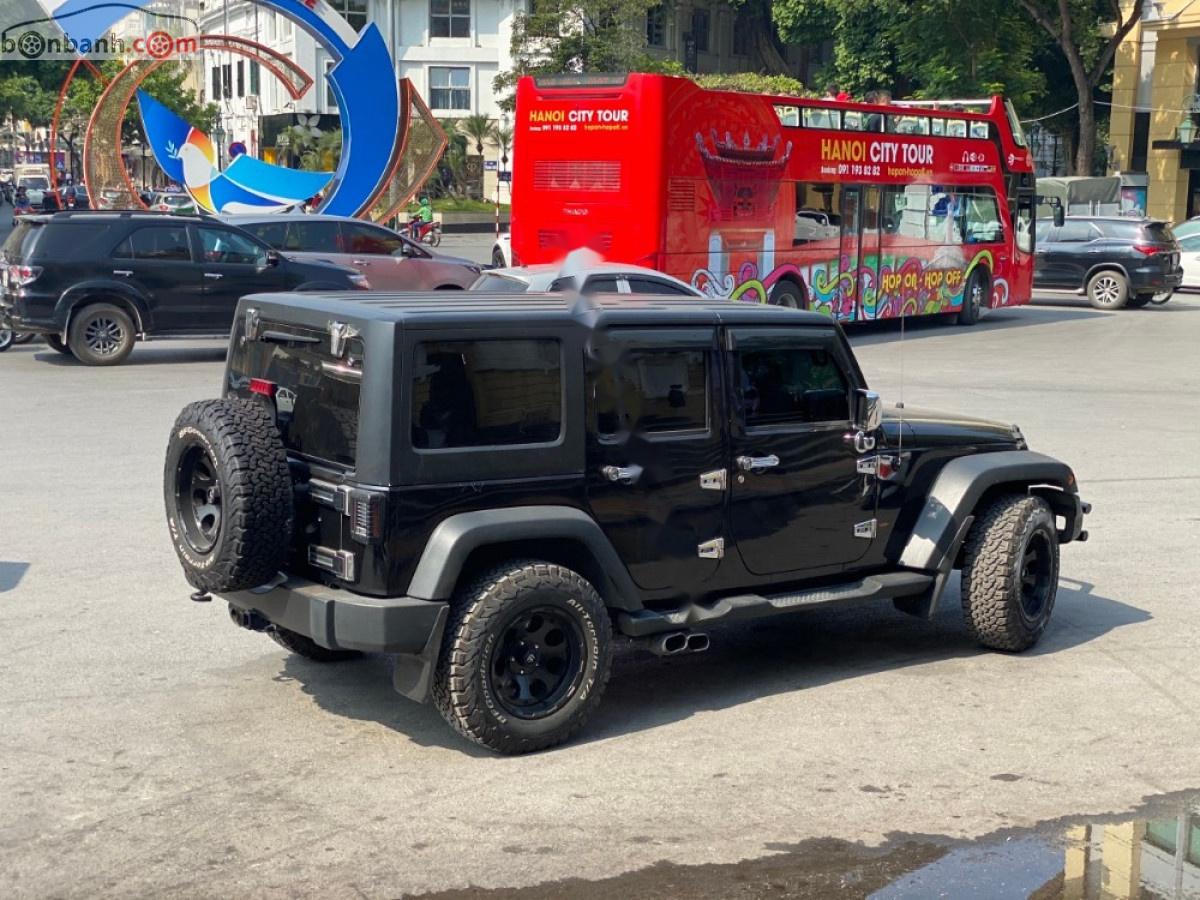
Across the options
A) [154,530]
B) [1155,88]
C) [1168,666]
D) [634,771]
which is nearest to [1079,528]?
A: [1168,666]

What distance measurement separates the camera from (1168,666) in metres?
7.19

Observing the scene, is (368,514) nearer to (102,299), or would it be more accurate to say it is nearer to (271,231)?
(102,299)

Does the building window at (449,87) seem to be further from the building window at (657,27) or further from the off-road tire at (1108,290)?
the off-road tire at (1108,290)

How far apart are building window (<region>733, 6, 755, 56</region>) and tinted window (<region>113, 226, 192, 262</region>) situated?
59.9 m

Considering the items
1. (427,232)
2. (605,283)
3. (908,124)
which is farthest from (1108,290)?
(427,232)

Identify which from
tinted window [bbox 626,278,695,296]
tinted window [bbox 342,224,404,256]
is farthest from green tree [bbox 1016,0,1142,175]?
tinted window [bbox 626,278,695,296]

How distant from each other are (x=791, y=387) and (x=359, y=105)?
25631 millimetres

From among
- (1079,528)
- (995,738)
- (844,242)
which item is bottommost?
(995,738)

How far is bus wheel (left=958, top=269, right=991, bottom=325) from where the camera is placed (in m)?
25.3

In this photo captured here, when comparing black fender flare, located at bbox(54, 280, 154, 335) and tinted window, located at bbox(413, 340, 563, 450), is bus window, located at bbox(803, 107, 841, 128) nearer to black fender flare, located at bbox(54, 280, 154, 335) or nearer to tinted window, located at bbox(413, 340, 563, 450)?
black fender flare, located at bbox(54, 280, 154, 335)

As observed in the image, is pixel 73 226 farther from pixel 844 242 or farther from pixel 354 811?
pixel 354 811

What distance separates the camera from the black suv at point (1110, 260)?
28.2 m

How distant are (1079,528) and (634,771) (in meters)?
3.10

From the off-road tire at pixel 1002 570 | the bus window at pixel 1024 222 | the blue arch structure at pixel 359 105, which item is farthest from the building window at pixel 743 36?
the off-road tire at pixel 1002 570
